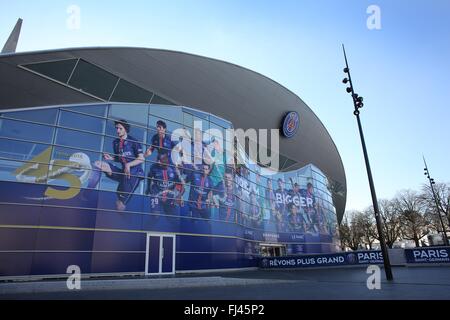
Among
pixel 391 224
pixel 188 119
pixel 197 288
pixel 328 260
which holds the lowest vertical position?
pixel 197 288

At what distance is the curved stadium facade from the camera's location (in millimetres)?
16047

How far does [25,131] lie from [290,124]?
2499 centimetres

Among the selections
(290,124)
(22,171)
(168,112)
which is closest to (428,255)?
(290,124)

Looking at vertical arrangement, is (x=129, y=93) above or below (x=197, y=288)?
above

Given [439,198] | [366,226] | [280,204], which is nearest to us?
[280,204]

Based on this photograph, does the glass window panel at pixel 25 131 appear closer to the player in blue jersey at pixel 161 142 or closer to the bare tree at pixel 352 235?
the player in blue jersey at pixel 161 142

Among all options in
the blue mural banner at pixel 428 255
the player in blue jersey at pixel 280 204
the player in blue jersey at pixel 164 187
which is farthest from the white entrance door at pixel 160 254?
the blue mural banner at pixel 428 255

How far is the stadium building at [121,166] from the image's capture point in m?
16.1

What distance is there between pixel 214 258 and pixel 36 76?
1604cm

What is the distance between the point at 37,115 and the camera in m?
17.5

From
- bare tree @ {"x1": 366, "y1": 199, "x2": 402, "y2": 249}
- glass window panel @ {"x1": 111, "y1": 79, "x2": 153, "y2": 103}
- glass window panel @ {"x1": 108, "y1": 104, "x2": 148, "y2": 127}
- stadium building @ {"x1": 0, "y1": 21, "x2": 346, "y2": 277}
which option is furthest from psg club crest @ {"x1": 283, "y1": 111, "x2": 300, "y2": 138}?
bare tree @ {"x1": 366, "y1": 199, "x2": 402, "y2": 249}

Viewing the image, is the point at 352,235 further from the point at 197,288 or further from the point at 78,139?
the point at 197,288

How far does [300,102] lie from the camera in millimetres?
35031
